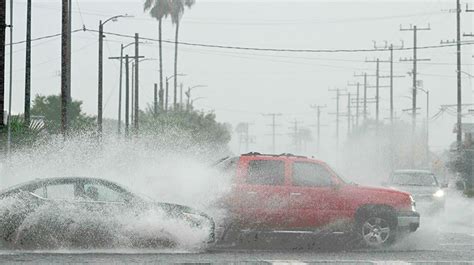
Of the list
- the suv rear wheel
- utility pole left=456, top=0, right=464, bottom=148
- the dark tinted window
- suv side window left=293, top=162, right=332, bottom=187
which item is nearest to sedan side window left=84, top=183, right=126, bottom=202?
the dark tinted window

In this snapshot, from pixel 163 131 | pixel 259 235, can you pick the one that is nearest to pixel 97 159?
pixel 259 235

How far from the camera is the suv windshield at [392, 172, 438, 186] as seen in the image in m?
33.4

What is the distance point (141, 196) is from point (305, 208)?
3.35m

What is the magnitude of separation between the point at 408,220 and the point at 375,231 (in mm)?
715

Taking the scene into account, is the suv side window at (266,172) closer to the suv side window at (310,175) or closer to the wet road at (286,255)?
the suv side window at (310,175)

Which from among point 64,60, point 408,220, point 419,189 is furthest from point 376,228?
point 64,60

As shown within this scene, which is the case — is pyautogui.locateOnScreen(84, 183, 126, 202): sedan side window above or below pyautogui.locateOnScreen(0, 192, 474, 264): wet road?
above

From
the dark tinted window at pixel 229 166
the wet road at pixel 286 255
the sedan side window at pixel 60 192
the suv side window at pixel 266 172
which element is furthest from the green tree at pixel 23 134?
the sedan side window at pixel 60 192

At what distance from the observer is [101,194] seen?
19.2m

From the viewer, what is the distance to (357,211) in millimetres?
20688

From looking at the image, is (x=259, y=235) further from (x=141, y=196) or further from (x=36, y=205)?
(x=36, y=205)

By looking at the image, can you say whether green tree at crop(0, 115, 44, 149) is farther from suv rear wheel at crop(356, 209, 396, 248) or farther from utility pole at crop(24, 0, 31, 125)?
suv rear wheel at crop(356, 209, 396, 248)

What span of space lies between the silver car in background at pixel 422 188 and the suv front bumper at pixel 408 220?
1102cm

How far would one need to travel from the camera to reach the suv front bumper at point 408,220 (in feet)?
68.4
